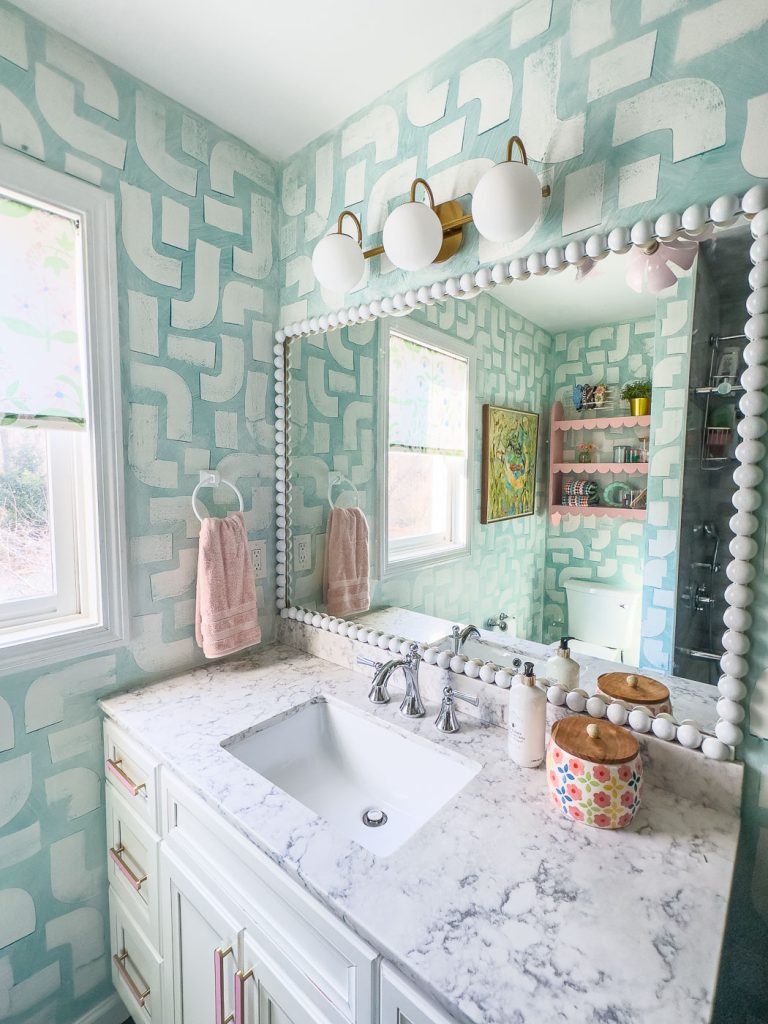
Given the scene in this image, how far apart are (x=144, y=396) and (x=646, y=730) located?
142 centimetres

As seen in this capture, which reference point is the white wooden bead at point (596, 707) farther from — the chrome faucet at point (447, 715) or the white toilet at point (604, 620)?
the chrome faucet at point (447, 715)

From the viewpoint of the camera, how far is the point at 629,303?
3.17ft

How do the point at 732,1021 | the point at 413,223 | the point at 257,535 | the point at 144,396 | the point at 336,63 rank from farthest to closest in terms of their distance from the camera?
the point at 257,535
the point at 144,396
the point at 336,63
the point at 413,223
the point at 732,1021

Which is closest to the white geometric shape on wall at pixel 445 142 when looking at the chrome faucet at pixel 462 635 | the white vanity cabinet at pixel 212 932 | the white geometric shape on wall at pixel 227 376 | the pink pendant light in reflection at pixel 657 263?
the pink pendant light in reflection at pixel 657 263

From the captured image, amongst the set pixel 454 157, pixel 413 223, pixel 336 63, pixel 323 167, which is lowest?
pixel 413 223

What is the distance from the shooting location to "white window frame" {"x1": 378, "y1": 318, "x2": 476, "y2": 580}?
1.25 meters

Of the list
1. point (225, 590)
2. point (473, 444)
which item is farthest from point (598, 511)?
point (225, 590)

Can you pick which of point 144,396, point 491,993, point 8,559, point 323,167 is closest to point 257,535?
point 144,396

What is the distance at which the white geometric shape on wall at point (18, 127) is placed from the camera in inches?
43.5

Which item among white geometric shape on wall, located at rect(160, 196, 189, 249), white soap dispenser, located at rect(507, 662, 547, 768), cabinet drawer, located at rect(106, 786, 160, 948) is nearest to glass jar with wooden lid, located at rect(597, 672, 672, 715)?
white soap dispenser, located at rect(507, 662, 547, 768)

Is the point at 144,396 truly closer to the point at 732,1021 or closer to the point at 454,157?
the point at 454,157

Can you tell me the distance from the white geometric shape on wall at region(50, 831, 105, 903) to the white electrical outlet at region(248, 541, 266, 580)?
0.82 meters

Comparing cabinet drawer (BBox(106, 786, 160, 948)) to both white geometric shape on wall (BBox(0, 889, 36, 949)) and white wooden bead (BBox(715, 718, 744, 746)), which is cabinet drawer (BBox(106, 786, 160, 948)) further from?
white wooden bead (BBox(715, 718, 744, 746))

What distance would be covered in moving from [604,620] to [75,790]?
1369mm
